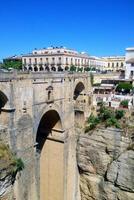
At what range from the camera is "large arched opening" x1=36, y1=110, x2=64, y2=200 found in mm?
22391

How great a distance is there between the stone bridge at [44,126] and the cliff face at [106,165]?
972mm

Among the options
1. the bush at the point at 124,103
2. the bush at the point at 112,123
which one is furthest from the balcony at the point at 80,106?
the bush at the point at 124,103

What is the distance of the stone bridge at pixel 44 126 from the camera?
53.8ft

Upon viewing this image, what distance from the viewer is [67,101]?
75.4 ft

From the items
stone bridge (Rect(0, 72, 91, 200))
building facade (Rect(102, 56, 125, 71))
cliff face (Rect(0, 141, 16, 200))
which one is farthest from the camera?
building facade (Rect(102, 56, 125, 71))

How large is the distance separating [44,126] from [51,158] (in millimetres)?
2911

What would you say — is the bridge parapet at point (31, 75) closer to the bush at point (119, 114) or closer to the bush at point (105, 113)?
the bush at point (105, 113)

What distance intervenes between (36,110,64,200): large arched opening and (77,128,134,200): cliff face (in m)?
2.72

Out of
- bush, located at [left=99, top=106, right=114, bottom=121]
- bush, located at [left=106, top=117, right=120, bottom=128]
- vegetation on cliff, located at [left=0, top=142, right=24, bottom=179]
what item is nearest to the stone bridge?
vegetation on cliff, located at [left=0, top=142, right=24, bottom=179]

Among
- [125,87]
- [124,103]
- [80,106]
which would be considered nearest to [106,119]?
[80,106]

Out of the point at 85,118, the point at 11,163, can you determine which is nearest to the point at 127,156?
the point at 85,118

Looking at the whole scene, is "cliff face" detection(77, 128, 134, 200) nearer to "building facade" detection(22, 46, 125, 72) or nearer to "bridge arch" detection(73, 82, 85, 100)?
"bridge arch" detection(73, 82, 85, 100)

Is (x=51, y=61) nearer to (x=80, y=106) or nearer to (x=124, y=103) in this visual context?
(x=80, y=106)

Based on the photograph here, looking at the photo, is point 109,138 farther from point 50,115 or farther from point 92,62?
point 92,62
